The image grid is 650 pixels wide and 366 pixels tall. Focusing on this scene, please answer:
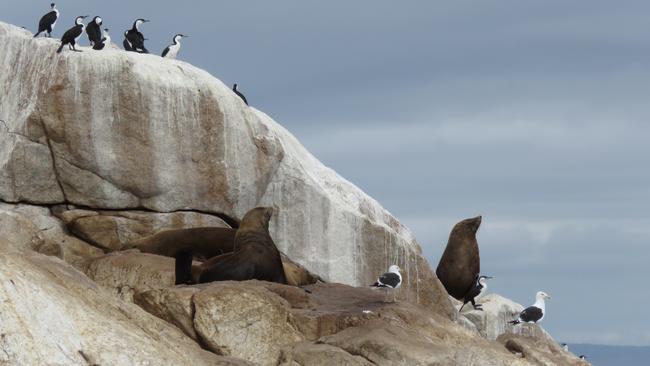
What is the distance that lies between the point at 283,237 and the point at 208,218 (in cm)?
165

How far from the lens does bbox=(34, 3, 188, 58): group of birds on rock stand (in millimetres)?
23703

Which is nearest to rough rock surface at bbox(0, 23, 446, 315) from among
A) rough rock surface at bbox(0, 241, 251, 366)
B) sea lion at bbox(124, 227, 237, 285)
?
sea lion at bbox(124, 227, 237, 285)

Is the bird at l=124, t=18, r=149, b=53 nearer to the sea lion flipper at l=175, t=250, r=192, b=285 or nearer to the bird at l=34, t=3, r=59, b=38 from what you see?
the bird at l=34, t=3, r=59, b=38

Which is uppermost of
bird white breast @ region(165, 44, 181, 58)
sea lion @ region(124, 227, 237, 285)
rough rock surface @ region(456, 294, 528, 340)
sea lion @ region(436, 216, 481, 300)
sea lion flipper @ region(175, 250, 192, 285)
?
bird white breast @ region(165, 44, 181, 58)

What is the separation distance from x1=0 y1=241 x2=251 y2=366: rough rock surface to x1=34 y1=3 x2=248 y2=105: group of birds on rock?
9.72 meters

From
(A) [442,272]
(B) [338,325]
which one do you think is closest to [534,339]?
(B) [338,325]

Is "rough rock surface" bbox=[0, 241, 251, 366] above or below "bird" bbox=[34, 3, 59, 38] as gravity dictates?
below

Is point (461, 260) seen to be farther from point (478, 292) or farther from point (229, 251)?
point (229, 251)

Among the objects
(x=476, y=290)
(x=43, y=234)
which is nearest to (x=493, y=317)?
(x=476, y=290)

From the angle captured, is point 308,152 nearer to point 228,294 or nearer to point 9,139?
point 9,139

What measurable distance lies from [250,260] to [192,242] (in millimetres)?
3326

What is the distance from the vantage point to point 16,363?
12.3 meters

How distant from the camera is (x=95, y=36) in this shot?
26.1 m

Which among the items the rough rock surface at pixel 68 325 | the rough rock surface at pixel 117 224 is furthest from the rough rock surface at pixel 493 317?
the rough rock surface at pixel 68 325
